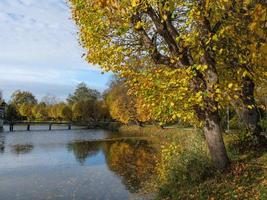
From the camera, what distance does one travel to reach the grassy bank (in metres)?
10.8

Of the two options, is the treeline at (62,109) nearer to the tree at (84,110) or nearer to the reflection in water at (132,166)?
the tree at (84,110)

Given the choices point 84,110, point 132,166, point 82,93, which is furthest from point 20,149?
point 82,93

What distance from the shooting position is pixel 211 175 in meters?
12.7

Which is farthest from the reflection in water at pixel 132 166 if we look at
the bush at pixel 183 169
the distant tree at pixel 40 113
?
the distant tree at pixel 40 113

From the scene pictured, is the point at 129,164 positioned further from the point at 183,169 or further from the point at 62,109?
the point at 62,109

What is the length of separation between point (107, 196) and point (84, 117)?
252ft

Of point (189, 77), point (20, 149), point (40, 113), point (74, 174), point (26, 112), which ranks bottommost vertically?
point (74, 174)

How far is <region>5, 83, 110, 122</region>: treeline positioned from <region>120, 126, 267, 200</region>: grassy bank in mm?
71031

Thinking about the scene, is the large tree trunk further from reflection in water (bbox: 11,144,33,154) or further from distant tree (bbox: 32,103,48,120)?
distant tree (bbox: 32,103,48,120)

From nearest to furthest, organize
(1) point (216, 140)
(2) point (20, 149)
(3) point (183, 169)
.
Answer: (1) point (216, 140) → (3) point (183, 169) → (2) point (20, 149)

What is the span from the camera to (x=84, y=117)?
92.6 metres

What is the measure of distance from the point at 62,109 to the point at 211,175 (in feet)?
293

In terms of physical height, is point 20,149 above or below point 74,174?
above

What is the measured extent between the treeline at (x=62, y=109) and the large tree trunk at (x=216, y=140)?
7336cm
